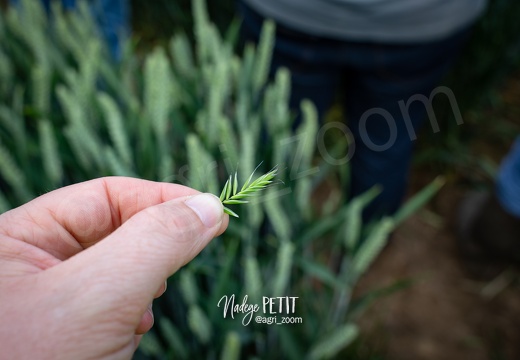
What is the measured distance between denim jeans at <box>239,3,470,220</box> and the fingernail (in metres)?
0.58

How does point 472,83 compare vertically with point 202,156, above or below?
above

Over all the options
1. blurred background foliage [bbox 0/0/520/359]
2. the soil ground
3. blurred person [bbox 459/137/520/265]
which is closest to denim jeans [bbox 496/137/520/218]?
blurred person [bbox 459/137/520/265]

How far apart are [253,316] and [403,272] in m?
0.82

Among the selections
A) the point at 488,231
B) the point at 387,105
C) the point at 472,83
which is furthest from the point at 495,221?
the point at 387,105

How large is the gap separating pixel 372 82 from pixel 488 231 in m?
0.61

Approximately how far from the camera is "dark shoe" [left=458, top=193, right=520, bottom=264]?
1.30m

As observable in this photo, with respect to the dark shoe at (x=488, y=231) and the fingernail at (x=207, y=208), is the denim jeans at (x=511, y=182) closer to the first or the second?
the dark shoe at (x=488, y=231)

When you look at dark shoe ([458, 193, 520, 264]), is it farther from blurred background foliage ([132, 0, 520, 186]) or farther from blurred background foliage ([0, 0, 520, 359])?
blurred background foliage ([0, 0, 520, 359])

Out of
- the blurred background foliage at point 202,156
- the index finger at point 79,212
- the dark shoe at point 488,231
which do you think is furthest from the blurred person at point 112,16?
the dark shoe at point 488,231

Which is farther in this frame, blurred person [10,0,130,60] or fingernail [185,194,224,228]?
blurred person [10,0,130,60]

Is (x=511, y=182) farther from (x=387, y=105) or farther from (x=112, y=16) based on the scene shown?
(x=112, y=16)

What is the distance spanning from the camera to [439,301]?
1.35 metres

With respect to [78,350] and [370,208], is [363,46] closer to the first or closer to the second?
[370,208]

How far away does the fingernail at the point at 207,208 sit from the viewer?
394 millimetres
